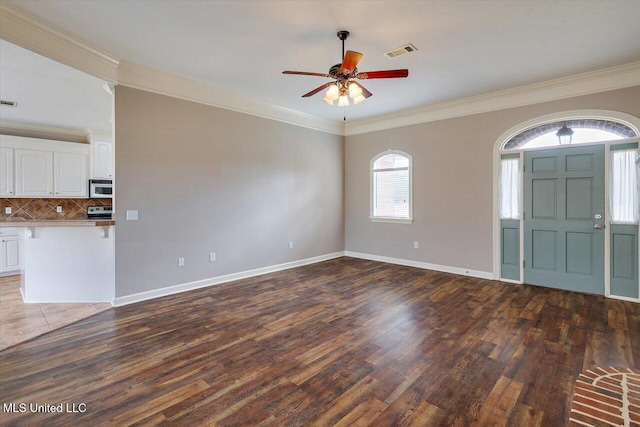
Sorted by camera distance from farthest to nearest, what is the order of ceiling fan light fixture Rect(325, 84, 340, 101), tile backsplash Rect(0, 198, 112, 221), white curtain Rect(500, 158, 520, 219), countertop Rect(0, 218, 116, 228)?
tile backsplash Rect(0, 198, 112, 221)
white curtain Rect(500, 158, 520, 219)
countertop Rect(0, 218, 116, 228)
ceiling fan light fixture Rect(325, 84, 340, 101)

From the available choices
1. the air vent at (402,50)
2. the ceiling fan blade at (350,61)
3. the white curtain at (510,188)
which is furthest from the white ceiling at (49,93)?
the white curtain at (510,188)

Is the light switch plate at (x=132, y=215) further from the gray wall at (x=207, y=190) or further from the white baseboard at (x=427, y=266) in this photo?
the white baseboard at (x=427, y=266)

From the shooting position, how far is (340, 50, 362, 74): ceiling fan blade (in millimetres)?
2709

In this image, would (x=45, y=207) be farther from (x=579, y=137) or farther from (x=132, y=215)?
(x=579, y=137)

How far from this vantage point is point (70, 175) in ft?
20.2

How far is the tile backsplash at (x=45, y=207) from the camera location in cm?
593

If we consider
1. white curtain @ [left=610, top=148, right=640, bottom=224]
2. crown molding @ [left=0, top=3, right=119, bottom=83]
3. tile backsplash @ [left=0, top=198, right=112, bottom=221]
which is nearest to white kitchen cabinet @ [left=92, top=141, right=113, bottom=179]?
tile backsplash @ [left=0, top=198, right=112, bottom=221]

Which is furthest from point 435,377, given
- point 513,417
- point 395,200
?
point 395,200

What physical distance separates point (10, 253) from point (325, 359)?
6.58 metres

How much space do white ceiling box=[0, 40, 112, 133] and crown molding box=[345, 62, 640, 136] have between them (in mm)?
4935

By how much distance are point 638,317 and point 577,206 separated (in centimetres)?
160

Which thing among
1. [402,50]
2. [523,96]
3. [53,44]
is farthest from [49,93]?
[523,96]

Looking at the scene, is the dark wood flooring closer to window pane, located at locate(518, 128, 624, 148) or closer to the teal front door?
the teal front door

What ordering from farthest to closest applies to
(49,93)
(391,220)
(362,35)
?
(391,220), (49,93), (362,35)
